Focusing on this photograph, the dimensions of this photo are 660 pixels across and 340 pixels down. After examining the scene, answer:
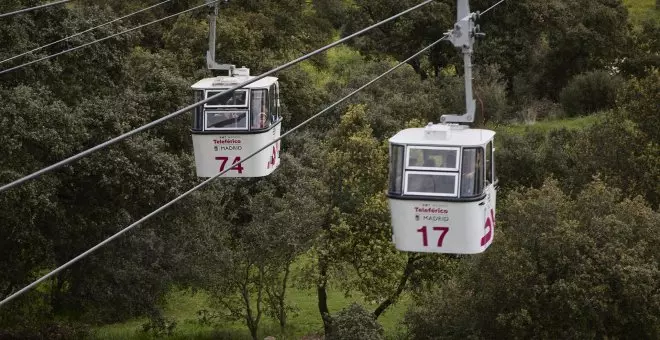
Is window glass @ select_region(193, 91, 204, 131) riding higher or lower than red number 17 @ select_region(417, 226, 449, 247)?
higher

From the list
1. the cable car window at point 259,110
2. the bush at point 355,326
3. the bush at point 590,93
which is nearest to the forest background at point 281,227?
the bush at point 355,326

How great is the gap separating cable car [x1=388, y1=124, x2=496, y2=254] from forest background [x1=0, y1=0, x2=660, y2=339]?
4.74 metres

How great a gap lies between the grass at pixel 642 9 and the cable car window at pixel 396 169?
4613 cm

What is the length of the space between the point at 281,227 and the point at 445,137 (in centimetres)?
1335

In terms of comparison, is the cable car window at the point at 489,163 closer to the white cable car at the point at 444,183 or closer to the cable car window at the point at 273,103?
the white cable car at the point at 444,183

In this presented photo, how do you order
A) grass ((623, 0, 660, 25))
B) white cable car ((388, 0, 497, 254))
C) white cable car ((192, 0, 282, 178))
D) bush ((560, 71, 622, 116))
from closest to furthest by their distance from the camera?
white cable car ((388, 0, 497, 254)) < white cable car ((192, 0, 282, 178)) < bush ((560, 71, 622, 116)) < grass ((623, 0, 660, 25))

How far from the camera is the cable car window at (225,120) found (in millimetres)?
16578

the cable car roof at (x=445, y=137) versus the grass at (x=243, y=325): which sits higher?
the cable car roof at (x=445, y=137)

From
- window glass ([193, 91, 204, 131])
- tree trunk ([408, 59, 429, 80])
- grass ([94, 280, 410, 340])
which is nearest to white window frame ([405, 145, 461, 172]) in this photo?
window glass ([193, 91, 204, 131])

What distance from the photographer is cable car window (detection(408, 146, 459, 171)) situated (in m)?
12.6

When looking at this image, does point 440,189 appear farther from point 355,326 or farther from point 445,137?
point 355,326

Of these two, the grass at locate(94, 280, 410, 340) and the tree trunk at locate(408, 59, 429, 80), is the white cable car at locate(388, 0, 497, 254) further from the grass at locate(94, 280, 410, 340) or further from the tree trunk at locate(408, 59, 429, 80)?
the tree trunk at locate(408, 59, 429, 80)

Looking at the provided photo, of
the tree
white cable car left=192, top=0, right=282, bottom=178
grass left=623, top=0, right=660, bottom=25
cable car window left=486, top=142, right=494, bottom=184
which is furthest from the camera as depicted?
grass left=623, top=0, right=660, bottom=25

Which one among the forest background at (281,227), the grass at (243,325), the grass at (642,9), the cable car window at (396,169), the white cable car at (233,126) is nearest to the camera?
the cable car window at (396,169)
